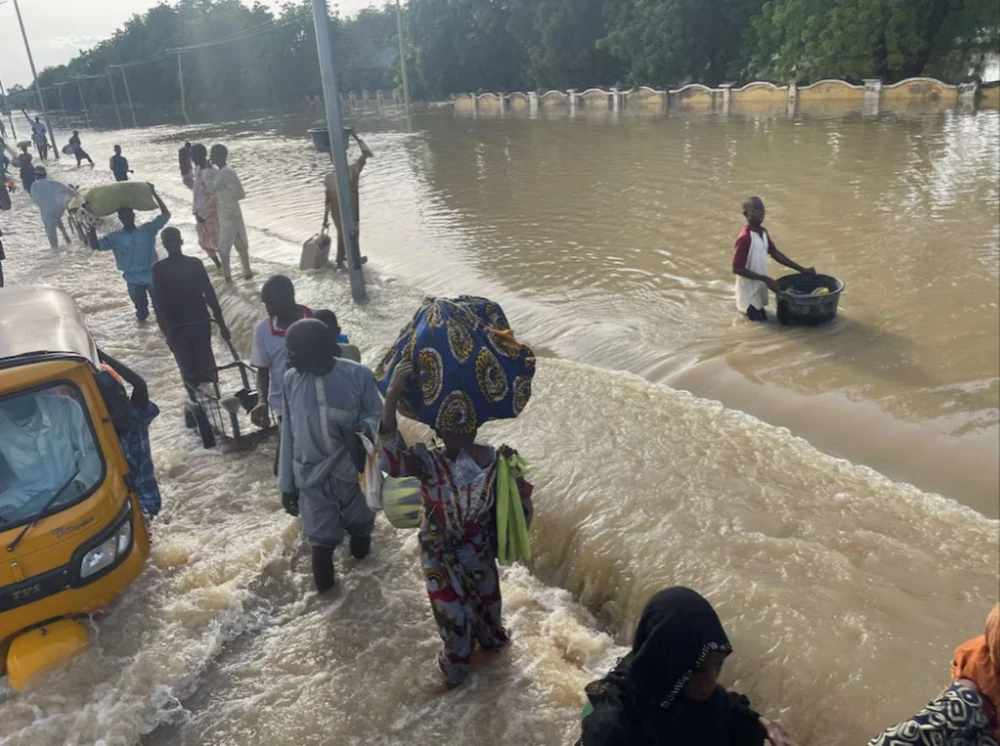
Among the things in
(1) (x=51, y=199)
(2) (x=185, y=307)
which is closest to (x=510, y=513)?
(2) (x=185, y=307)

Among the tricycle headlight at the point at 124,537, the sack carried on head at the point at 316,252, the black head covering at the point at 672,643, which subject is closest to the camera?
the black head covering at the point at 672,643

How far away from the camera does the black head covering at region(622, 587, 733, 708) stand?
2.06 metres

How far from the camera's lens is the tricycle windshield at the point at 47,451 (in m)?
4.32

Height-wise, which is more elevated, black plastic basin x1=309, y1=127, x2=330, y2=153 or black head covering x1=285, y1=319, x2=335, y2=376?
black plastic basin x1=309, y1=127, x2=330, y2=153

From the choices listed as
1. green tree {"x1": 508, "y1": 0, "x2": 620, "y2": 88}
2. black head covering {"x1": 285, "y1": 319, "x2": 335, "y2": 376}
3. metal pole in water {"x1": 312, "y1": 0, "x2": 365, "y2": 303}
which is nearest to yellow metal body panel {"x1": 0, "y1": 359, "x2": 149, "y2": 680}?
black head covering {"x1": 285, "y1": 319, "x2": 335, "y2": 376}

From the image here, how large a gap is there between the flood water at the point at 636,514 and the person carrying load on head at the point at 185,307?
86 cm

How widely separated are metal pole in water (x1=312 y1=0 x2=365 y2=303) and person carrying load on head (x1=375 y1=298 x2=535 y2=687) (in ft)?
21.9

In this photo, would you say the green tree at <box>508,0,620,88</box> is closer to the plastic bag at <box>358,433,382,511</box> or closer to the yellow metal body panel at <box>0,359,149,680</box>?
the yellow metal body panel at <box>0,359,149,680</box>

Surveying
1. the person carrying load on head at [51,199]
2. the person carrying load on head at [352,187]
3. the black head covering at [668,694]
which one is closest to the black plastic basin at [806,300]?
the person carrying load on head at [352,187]

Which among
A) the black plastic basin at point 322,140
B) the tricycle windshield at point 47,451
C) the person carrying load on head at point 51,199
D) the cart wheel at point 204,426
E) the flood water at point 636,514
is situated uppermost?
the black plastic basin at point 322,140

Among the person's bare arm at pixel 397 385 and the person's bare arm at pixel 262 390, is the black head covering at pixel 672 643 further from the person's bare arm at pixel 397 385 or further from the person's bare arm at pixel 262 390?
the person's bare arm at pixel 262 390

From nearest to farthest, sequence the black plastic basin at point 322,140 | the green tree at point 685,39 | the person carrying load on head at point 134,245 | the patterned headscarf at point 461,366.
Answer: the patterned headscarf at point 461,366
the person carrying load on head at point 134,245
the black plastic basin at point 322,140
the green tree at point 685,39

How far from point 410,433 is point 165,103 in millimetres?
98658

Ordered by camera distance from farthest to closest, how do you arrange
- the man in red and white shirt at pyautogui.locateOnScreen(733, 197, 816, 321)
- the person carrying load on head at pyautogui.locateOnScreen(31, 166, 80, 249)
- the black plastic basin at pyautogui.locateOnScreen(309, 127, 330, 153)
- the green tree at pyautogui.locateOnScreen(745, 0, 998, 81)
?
1. the green tree at pyautogui.locateOnScreen(745, 0, 998, 81)
2. the person carrying load on head at pyautogui.locateOnScreen(31, 166, 80, 249)
3. the black plastic basin at pyautogui.locateOnScreen(309, 127, 330, 153)
4. the man in red and white shirt at pyautogui.locateOnScreen(733, 197, 816, 321)
